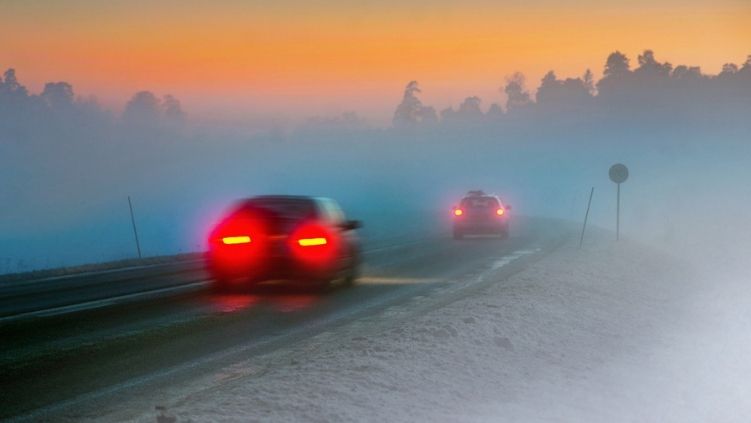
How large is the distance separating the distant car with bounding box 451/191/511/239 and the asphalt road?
16132 millimetres

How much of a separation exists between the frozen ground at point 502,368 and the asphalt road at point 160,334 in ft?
1.78

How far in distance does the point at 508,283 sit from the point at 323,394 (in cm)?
1187

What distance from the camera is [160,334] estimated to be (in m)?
13.9

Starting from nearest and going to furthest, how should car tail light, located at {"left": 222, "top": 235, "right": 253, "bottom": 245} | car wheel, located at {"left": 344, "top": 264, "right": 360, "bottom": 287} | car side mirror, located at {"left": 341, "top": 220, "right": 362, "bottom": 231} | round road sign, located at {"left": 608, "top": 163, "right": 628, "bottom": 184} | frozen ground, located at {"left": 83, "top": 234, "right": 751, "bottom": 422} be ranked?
frozen ground, located at {"left": 83, "top": 234, "right": 751, "bottom": 422}
car tail light, located at {"left": 222, "top": 235, "right": 253, "bottom": 245}
car side mirror, located at {"left": 341, "top": 220, "right": 362, "bottom": 231}
car wheel, located at {"left": 344, "top": 264, "right": 360, "bottom": 287}
round road sign, located at {"left": 608, "top": 163, "right": 628, "bottom": 184}

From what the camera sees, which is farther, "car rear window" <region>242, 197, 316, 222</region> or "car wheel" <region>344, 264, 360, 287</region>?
"car wheel" <region>344, 264, 360, 287</region>

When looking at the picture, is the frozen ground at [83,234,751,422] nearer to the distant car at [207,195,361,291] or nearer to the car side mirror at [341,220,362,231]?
the distant car at [207,195,361,291]

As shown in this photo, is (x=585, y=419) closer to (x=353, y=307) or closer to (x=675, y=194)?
(x=353, y=307)

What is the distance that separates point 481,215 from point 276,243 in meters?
22.3

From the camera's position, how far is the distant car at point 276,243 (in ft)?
63.1

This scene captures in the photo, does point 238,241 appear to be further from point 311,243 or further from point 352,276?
point 352,276

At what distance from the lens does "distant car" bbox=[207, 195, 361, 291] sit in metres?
19.2

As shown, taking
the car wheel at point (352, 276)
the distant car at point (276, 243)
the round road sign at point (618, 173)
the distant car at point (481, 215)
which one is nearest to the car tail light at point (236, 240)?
the distant car at point (276, 243)

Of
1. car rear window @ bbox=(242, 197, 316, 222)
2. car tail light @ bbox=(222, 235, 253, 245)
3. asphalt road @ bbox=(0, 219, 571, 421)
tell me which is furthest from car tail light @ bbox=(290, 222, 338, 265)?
car tail light @ bbox=(222, 235, 253, 245)

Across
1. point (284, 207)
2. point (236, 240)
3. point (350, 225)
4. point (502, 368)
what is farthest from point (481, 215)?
point (502, 368)
